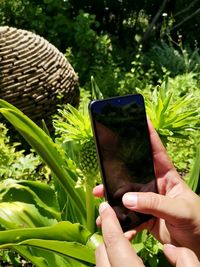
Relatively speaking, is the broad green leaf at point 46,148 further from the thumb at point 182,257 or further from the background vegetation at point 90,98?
the thumb at point 182,257

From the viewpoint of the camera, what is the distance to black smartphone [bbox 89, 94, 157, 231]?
55.4 inches

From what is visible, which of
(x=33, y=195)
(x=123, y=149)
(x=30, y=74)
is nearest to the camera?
(x=123, y=149)

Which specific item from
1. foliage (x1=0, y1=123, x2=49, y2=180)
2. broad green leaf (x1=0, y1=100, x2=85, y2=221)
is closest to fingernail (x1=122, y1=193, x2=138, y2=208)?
broad green leaf (x1=0, y1=100, x2=85, y2=221)

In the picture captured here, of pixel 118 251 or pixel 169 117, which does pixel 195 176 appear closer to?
pixel 169 117

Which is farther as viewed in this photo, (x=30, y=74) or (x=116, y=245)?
(x=30, y=74)

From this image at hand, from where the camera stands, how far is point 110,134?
143cm


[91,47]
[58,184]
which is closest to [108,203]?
[58,184]

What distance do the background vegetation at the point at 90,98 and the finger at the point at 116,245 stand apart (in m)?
0.29

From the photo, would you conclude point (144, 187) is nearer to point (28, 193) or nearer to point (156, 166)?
point (156, 166)

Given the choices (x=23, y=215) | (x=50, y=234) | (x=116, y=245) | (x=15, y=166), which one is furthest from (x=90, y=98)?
(x=116, y=245)

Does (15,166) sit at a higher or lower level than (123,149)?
lower

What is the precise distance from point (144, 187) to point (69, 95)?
2.41 m

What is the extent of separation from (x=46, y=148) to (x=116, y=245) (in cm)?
67

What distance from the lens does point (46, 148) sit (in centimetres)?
183
